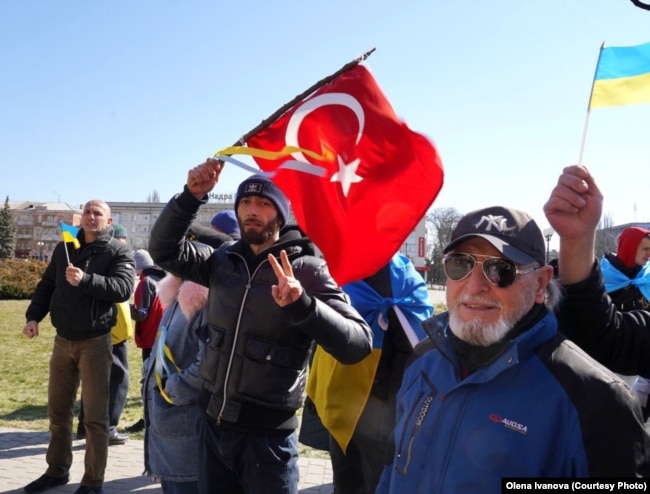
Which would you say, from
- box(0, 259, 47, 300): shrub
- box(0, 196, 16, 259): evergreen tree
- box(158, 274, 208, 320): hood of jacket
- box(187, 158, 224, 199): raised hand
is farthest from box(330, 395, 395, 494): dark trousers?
box(0, 196, 16, 259): evergreen tree

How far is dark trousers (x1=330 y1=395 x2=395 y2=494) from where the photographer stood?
3416mm

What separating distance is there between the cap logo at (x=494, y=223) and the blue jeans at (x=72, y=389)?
147 inches

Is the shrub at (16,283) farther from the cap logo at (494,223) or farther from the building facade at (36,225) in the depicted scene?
the building facade at (36,225)

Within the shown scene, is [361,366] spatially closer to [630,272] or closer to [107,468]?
[630,272]

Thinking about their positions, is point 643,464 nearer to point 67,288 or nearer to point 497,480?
point 497,480

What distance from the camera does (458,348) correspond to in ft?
6.48

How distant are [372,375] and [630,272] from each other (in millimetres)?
2479

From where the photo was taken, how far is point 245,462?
278 centimetres

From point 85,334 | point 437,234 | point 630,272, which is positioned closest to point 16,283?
point 85,334

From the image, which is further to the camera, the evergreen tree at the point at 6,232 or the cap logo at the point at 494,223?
the evergreen tree at the point at 6,232

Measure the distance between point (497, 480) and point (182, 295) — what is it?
2.27 metres

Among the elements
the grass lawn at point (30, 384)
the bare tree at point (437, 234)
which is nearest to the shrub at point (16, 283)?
the grass lawn at point (30, 384)

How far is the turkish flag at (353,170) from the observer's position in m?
3.04

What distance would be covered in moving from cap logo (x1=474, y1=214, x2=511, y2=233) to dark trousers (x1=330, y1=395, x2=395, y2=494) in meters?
1.74
